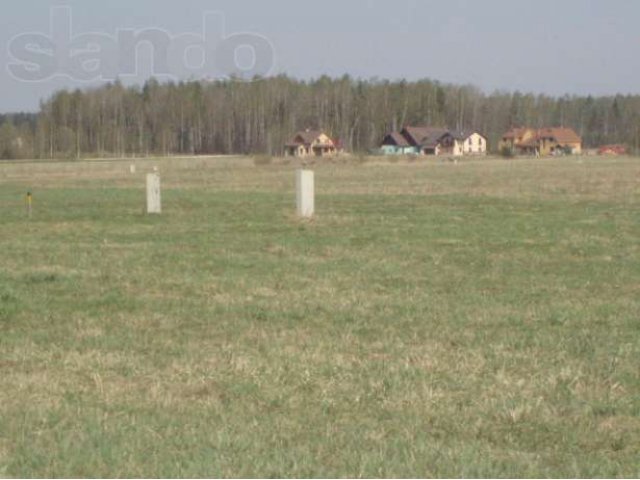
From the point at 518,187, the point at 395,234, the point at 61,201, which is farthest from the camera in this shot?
the point at 518,187

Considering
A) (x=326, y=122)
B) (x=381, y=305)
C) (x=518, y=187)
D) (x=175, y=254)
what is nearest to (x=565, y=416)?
(x=381, y=305)

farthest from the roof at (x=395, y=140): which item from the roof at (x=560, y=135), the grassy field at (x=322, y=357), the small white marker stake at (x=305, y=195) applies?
the grassy field at (x=322, y=357)

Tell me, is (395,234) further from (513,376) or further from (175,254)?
(513,376)

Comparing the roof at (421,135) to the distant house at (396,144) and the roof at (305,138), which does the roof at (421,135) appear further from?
the roof at (305,138)

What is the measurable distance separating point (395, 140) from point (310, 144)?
16898mm

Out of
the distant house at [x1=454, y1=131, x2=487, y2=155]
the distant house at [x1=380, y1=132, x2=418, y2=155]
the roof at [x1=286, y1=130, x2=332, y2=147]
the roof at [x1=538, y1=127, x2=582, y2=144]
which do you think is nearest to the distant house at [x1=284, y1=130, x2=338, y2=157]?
the roof at [x1=286, y1=130, x2=332, y2=147]

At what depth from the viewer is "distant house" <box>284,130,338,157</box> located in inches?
5536

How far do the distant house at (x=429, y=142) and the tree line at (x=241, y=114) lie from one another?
7015 millimetres

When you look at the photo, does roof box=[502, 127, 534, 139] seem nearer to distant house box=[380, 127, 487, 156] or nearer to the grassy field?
distant house box=[380, 127, 487, 156]

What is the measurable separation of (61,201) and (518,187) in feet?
58.2

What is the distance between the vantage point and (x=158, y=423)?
609 cm

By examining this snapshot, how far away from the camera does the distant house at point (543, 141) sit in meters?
158

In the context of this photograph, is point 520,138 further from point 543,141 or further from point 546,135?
point 543,141

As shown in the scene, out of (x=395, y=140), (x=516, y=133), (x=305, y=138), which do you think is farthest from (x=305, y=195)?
(x=516, y=133)
